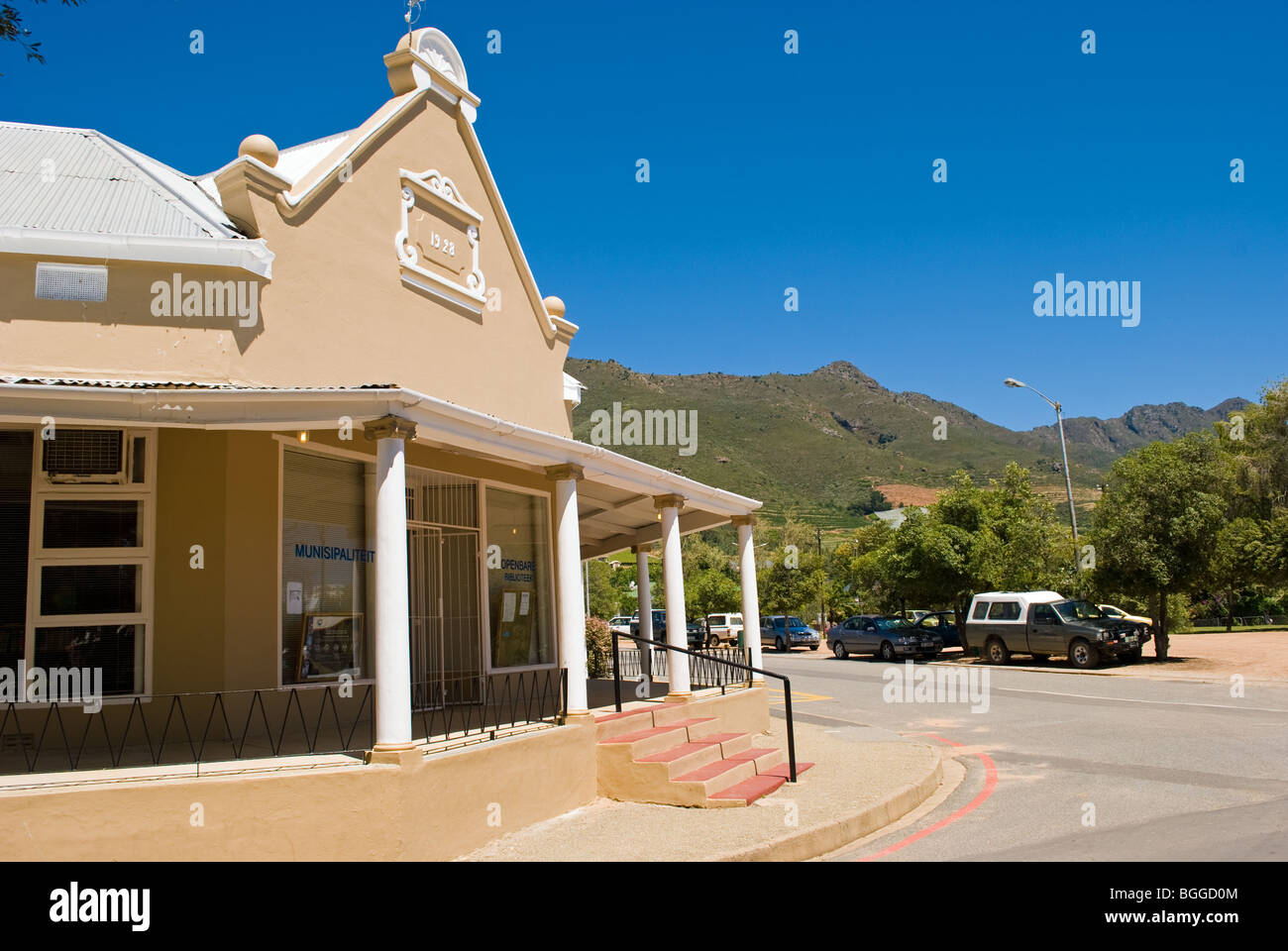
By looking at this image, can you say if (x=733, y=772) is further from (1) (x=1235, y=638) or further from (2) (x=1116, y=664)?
(1) (x=1235, y=638)

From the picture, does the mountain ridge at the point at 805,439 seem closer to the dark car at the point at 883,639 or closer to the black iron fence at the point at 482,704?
the dark car at the point at 883,639

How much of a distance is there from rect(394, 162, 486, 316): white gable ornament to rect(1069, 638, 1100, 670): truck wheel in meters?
19.6

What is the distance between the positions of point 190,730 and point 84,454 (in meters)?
2.83

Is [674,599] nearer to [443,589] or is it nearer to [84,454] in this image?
[443,589]

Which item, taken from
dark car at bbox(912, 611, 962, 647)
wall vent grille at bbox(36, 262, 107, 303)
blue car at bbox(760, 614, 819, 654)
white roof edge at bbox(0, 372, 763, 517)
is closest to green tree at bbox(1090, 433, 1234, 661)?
dark car at bbox(912, 611, 962, 647)

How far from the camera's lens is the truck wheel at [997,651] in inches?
1091

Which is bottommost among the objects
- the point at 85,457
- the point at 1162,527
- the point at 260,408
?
the point at 1162,527

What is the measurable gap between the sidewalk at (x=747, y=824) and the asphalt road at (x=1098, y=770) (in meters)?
0.30

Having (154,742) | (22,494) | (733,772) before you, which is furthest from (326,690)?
(733,772)

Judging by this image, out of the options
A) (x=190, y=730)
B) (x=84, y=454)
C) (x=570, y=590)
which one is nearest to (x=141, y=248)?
(x=84, y=454)

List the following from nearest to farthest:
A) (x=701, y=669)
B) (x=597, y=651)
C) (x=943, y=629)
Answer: (x=701, y=669)
(x=597, y=651)
(x=943, y=629)

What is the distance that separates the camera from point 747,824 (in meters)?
8.66

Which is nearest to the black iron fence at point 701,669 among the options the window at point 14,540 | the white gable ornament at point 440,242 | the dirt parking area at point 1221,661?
the white gable ornament at point 440,242

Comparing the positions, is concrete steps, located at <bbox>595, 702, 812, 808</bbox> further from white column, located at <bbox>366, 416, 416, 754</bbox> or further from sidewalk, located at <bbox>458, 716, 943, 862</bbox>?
white column, located at <bbox>366, 416, 416, 754</bbox>
